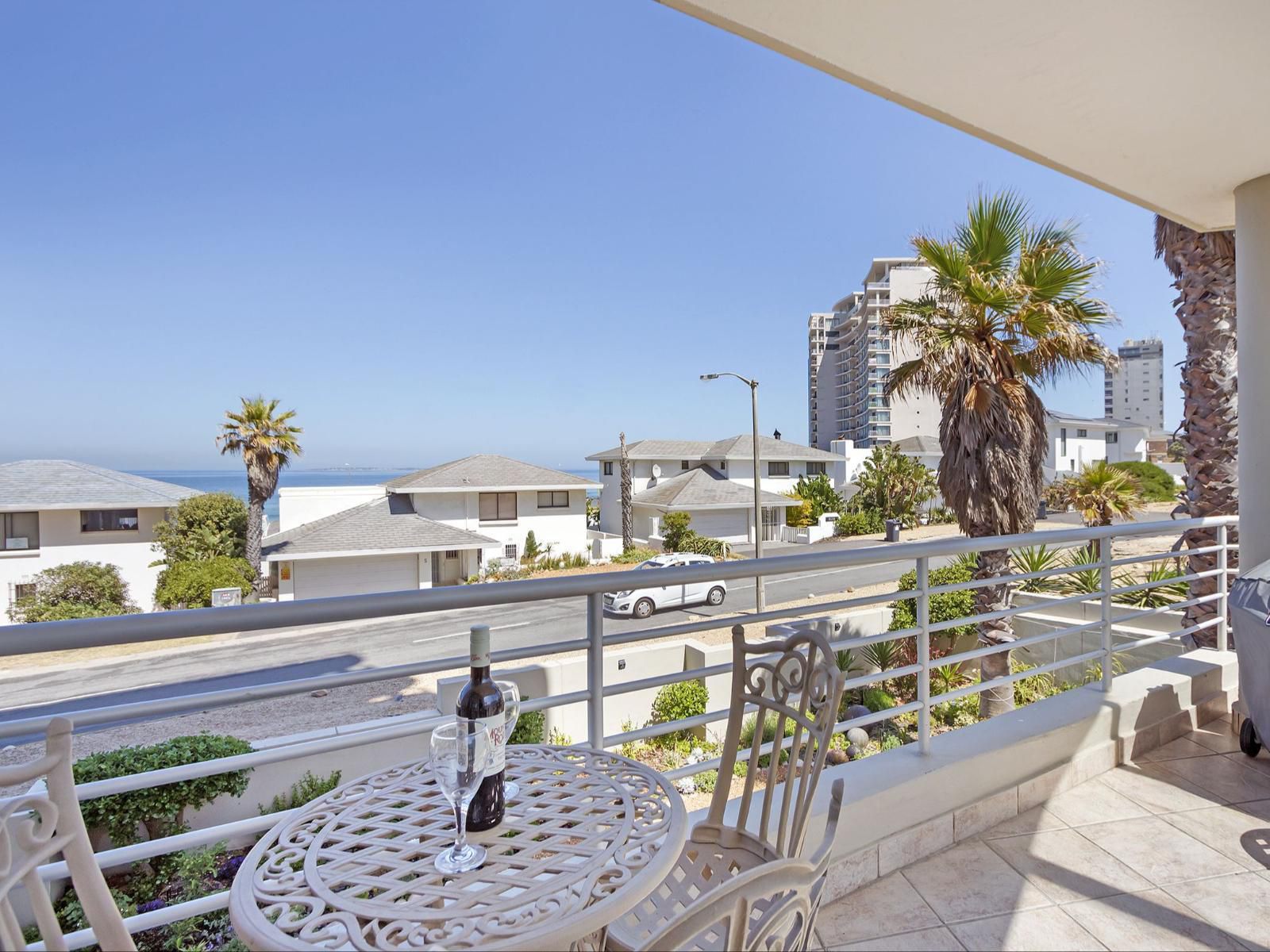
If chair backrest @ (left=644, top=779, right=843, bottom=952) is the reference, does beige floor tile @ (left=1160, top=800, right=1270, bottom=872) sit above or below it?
below

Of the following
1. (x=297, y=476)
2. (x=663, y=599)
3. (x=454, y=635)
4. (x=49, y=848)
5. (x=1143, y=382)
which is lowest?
(x=454, y=635)

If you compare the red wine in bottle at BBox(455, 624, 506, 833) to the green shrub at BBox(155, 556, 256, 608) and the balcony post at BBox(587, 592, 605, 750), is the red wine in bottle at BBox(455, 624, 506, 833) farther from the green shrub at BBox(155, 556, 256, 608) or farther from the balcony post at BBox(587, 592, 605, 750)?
the green shrub at BBox(155, 556, 256, 608)

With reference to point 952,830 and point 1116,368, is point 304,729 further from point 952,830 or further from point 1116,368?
point 1116,368

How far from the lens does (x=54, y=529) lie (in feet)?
60.2

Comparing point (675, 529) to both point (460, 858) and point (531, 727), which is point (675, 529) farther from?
point (460, 858)

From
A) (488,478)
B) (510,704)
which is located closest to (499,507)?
(488,478)

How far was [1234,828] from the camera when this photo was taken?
7.67 ft

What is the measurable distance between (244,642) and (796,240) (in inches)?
1926

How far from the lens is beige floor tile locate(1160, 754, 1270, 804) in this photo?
8.45 ft

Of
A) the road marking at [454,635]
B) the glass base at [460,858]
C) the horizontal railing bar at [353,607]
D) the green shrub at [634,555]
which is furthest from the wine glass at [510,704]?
the green shrub at [634,555]

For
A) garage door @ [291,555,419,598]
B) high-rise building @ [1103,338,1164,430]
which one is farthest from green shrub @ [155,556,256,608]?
high-rise building @ [1103,338,1164,430]

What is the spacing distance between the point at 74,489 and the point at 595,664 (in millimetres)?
23796

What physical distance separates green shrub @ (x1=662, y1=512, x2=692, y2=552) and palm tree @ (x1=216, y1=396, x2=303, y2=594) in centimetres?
1347

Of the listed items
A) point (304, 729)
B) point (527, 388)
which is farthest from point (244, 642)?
point (527, 388)
